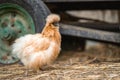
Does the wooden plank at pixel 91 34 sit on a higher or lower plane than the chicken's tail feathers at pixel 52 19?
lower

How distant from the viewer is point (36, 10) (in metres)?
5.82

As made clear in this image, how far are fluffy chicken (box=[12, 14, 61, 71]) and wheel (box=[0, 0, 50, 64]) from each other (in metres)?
0.47

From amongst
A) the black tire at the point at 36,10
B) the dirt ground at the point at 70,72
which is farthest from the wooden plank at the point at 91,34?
the black tire at the point at 36,10

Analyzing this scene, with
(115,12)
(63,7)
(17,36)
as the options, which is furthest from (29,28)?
(115,12)

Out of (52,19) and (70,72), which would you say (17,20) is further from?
(70,72)

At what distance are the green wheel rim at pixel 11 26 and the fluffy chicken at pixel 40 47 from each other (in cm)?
54

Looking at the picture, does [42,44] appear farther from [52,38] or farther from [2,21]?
[2,21]

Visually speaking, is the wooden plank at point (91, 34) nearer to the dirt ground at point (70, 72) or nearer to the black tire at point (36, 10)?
the dirt ground at point (70, 72)

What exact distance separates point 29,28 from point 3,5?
460mm

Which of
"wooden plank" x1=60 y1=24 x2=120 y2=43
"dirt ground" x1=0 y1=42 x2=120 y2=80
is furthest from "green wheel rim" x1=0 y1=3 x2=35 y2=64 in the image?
"wooden plank" x1=60 y1=24 x2=120 y2=43

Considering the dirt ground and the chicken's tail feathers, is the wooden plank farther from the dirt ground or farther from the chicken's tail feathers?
the chicken's tail feathers

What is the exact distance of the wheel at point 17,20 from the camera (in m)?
5.81

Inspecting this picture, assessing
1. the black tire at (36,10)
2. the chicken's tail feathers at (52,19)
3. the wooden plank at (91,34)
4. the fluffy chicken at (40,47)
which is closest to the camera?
the fluffy chicken at (40,47)

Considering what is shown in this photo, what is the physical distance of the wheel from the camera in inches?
229
